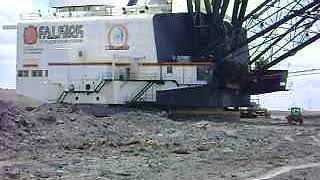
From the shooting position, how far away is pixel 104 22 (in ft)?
161

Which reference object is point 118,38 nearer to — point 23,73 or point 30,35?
point 30,35

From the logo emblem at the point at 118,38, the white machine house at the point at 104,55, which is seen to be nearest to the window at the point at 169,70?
the white machine house at the point at 104,55

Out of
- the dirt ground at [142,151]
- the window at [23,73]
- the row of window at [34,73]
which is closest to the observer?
the dirt ground at [142,151]

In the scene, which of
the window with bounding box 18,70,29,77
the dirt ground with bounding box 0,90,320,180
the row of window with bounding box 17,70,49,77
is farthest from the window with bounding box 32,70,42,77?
the dirt ground with bounding box 0,90,320,180

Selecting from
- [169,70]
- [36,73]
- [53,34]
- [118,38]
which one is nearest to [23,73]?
[36,73]

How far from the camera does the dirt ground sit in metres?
18.2

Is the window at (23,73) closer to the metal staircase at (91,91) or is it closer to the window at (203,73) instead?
the metal staircase at (91,91)

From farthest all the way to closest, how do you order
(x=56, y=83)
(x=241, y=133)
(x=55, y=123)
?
1. (x=56, y=83)
2. (x=241, y=133)
3. (x=55, y=123)

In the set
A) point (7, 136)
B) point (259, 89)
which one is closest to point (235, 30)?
point (259, 89)

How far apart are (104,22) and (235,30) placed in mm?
9402

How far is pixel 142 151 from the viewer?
23.6 m

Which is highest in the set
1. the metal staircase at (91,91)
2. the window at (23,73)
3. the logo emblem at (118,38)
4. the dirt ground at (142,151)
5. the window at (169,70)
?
the logo emblem at (118,38)

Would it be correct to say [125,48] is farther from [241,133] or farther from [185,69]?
[241,133]

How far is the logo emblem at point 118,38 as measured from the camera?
48375mm
